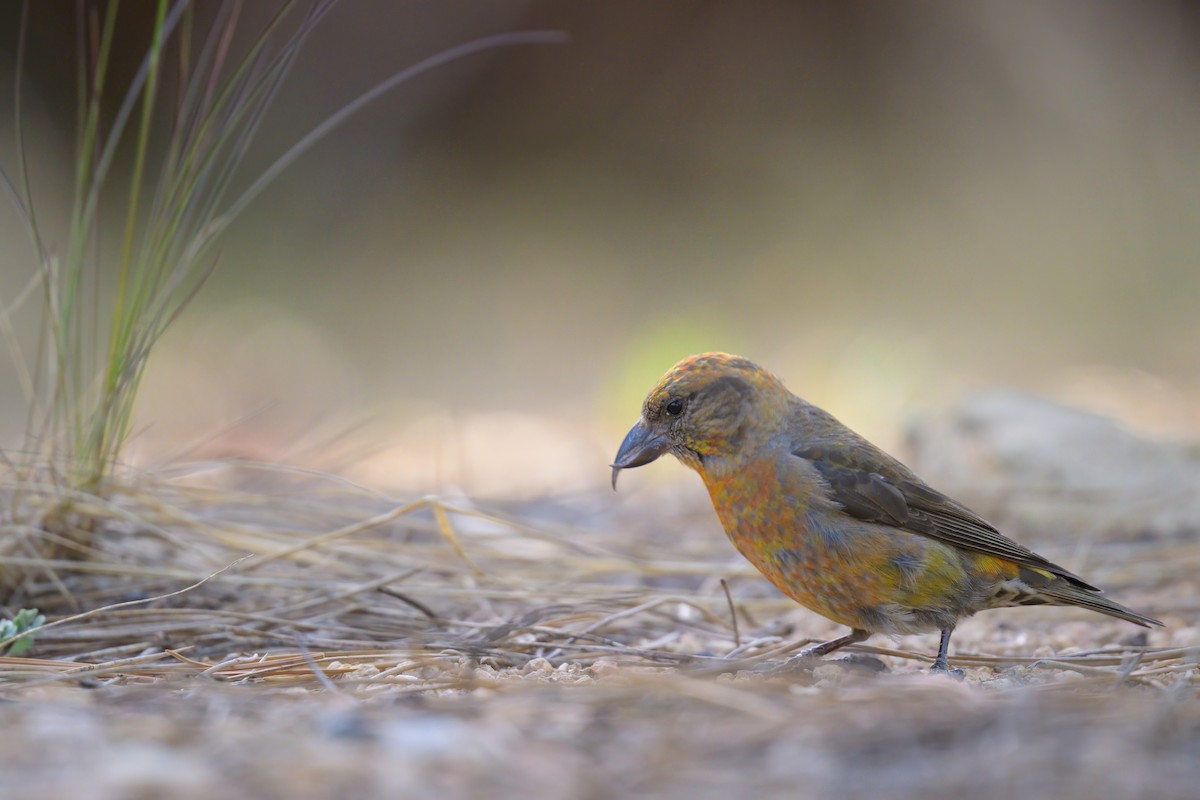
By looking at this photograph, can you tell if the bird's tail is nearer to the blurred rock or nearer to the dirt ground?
the dirt ground

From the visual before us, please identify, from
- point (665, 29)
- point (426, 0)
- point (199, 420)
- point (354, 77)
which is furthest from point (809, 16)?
point (199, 420)

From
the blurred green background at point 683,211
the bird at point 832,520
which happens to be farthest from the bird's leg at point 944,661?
the blurred green background at point 683,211

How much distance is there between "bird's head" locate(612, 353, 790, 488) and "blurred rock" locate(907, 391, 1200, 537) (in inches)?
78.9

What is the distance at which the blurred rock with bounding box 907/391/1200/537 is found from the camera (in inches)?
158

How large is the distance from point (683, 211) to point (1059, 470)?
668 centimetres

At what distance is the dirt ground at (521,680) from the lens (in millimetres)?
1311

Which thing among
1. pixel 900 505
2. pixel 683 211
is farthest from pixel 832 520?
pixel 683 211

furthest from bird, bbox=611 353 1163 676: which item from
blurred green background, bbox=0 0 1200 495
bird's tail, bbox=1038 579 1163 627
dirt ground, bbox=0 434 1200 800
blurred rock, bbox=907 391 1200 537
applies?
blurred green background, bbox=0 0 1200 495

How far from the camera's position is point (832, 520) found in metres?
2.55

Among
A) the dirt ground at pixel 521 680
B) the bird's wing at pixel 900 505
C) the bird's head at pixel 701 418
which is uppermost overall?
the bird's head at pixel 701 418

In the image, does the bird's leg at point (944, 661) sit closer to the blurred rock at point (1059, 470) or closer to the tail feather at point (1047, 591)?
the tail feather at point (1047, 591)

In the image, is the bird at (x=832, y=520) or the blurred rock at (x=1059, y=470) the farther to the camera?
the blurred rock at (x=1059, y=470)

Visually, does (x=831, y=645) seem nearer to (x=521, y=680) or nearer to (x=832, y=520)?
(x=832, y=520)

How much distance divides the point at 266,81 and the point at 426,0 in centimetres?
734
